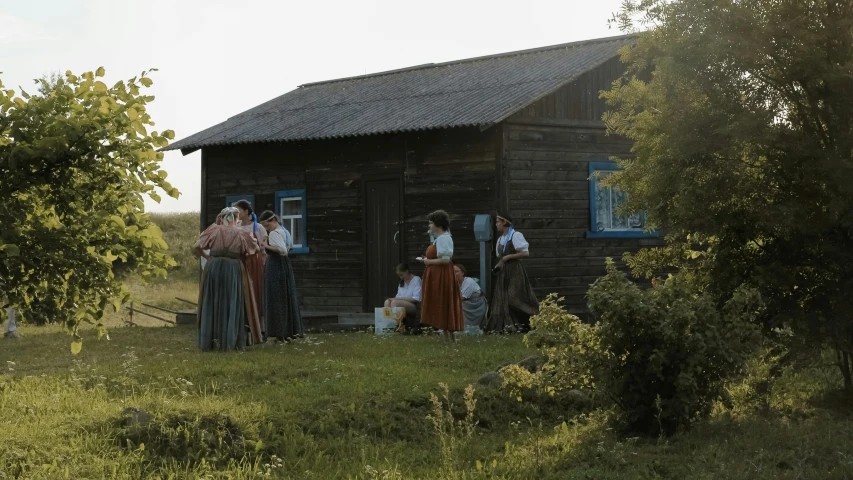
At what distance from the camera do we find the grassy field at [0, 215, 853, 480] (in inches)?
268

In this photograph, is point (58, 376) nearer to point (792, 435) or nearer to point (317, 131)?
point (792, 435)

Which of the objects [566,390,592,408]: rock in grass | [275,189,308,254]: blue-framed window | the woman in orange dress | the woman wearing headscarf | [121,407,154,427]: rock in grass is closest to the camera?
[121,407,154,427]: rock in grass

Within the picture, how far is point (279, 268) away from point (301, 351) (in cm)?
164

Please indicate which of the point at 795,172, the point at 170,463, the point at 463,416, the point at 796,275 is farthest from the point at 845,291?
the point at 170,463

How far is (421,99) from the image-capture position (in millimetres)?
19734

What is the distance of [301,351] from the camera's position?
41.5ft

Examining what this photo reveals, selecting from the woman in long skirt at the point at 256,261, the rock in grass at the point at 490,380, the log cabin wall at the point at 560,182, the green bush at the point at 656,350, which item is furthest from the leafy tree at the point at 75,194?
the log cabin wall at the point at 560,182

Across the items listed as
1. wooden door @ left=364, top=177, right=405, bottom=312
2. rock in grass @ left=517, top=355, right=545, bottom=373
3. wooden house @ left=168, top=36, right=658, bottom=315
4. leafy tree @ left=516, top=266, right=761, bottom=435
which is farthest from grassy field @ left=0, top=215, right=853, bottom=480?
wooden door @ left=364, top=177, right=405, bottom=312

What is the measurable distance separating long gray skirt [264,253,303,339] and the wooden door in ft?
15.0

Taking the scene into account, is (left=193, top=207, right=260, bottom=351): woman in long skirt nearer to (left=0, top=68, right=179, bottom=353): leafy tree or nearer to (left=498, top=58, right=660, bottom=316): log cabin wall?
(left=498, top=58, right=660, bottom=316): log cabin wall

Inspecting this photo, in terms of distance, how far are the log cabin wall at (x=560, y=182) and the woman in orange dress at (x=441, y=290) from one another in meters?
3.59

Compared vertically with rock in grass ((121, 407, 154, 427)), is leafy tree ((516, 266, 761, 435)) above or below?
above

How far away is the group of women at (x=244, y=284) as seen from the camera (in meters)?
12.8

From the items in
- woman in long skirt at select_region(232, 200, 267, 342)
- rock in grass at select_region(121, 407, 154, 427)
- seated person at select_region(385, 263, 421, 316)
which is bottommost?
rock in grass at select_region(121, 407, 154, 427)
